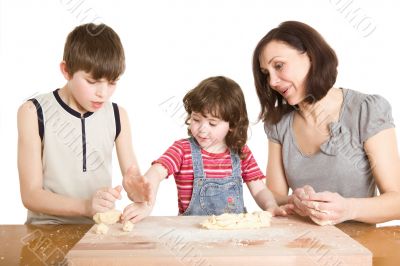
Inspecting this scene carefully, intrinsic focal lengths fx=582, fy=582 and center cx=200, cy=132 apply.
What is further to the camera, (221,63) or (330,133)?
(221,63)

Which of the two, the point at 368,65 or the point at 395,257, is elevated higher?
the point at 368,65

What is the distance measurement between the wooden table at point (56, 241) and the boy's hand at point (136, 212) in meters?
0.14

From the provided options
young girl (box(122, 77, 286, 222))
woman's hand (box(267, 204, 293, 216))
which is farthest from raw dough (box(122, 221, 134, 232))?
woman's hand (box(267, 204, 293, 216))

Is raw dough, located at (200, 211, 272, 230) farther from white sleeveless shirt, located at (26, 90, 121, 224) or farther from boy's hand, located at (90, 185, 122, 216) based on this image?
white sleeveless shirt, located at (26, 90, 121, 224)

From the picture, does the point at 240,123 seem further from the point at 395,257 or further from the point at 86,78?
the point at 395,257

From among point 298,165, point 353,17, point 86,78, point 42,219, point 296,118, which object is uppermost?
point 353,17

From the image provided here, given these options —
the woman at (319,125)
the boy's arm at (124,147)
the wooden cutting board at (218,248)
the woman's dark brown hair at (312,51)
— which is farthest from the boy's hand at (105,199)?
the woman's dark brown hair at (312,51)

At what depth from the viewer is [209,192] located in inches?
82.0

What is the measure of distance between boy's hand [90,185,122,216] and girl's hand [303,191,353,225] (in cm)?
56

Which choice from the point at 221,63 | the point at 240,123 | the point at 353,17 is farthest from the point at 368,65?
the point at 240,123

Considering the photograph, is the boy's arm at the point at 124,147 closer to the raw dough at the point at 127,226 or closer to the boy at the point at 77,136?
the boy at the point at 77,136

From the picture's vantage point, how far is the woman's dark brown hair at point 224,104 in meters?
2.01

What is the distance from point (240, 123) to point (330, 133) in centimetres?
33

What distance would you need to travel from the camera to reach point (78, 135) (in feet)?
6.92
